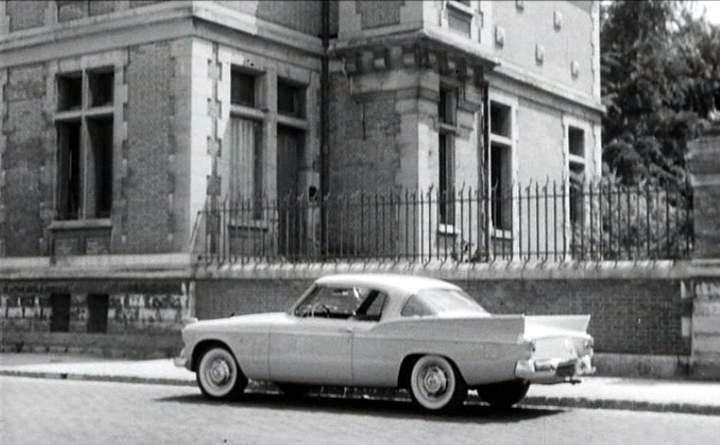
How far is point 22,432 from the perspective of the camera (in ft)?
34.6

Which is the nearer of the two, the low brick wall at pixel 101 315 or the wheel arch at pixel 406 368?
the wheel arch at pixel 406 368

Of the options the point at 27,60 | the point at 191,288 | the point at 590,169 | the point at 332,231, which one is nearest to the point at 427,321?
the point at 191,288

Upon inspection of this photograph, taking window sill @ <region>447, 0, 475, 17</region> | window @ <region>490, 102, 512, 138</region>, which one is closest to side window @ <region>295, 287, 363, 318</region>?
window sill @ <region>447, 0, 475, 17</region>

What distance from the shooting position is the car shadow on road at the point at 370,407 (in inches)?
479

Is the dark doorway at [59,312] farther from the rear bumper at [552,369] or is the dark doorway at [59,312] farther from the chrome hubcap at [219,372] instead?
the rear bumper at [552,369]

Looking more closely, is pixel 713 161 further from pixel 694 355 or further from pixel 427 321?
pixel 427 321

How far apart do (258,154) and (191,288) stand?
333cm

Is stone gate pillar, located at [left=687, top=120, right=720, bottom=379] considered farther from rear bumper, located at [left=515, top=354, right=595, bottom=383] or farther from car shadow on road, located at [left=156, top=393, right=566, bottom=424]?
car shadow on road, located at [left=156, top=393, right=566, bottom=424]

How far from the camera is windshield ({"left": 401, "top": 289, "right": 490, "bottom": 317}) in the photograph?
507 inches

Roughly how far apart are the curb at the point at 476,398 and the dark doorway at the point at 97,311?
13.1 feet

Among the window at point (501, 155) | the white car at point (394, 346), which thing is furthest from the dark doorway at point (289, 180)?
the white car at point (394, 346)

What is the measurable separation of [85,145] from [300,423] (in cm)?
1214

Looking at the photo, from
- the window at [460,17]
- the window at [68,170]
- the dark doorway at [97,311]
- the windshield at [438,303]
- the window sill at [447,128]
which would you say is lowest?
the dark doorway at [97,311]

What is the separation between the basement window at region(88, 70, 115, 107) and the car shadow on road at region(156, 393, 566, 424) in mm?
9517
